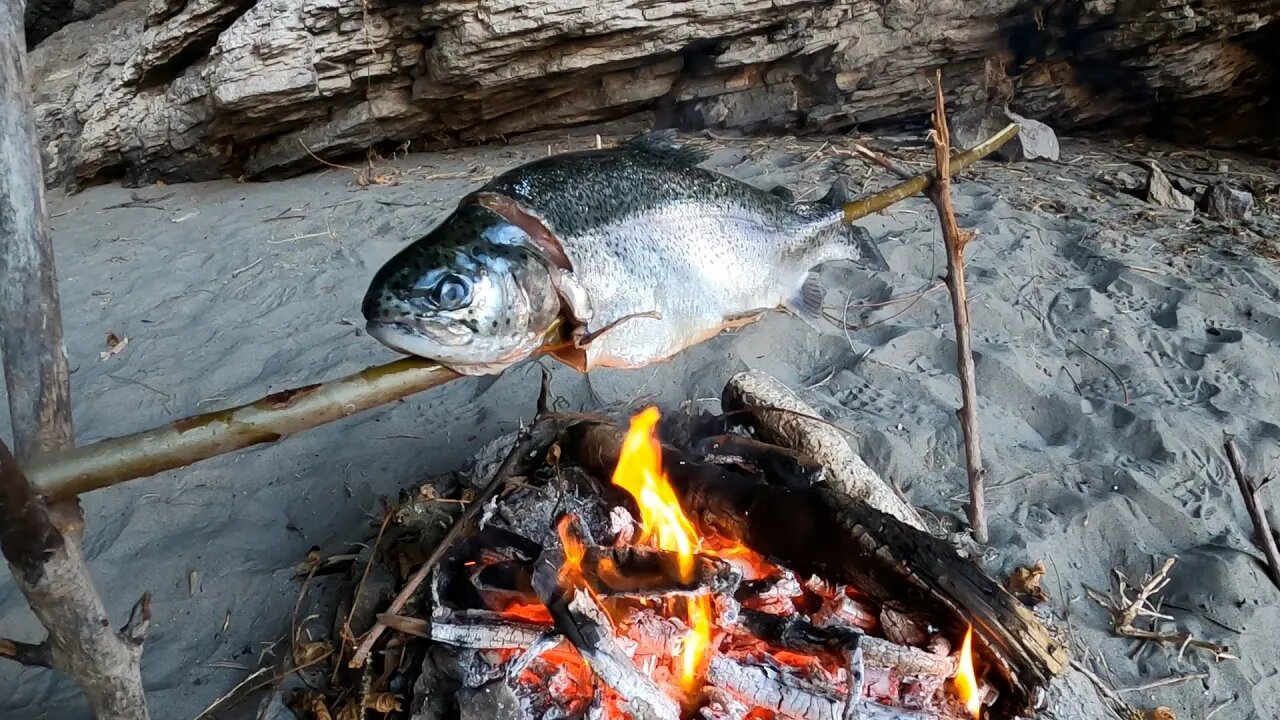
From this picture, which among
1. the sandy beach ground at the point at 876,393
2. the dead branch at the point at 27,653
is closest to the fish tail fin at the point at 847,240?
the sandy beach ground at the point at 876,393

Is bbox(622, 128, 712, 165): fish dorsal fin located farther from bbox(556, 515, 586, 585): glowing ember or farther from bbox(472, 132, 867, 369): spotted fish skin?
bbox(556, 515, 586, 585): glowing ember

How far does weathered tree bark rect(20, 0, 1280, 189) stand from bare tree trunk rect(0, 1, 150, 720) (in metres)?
3.93

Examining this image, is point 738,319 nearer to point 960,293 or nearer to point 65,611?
point 960,293

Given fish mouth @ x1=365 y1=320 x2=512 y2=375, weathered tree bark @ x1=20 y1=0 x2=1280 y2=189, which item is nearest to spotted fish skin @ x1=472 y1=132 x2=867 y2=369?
fish mouth @ x1=365 y1=320 x2=512 y2=375

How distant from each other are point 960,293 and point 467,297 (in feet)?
5.30

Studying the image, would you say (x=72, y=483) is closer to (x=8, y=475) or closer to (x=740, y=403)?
(x=8, y=475)

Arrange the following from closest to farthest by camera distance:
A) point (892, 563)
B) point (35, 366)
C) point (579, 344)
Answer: point (579, 344) < point (35, 366) < point (892, 563)

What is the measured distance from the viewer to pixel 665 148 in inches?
75.9

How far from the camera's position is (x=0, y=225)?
159 centimetres

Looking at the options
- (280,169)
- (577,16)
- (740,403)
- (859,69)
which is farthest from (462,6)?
(740,403)

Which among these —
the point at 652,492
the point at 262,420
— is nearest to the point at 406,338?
the point at 262,420

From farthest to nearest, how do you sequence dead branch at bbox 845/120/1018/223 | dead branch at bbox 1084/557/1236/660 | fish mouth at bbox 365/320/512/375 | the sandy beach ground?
the sandy beach ground < dead branch at bbox 1084/557/1236/660 < dead branch at bbox 845/120/1018/223 < fish mouth at bbox 365/320/512/375

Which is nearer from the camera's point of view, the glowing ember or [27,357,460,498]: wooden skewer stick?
[27,357,460,498]: wooden skewer stick

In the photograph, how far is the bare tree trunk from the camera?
5.17 ft
